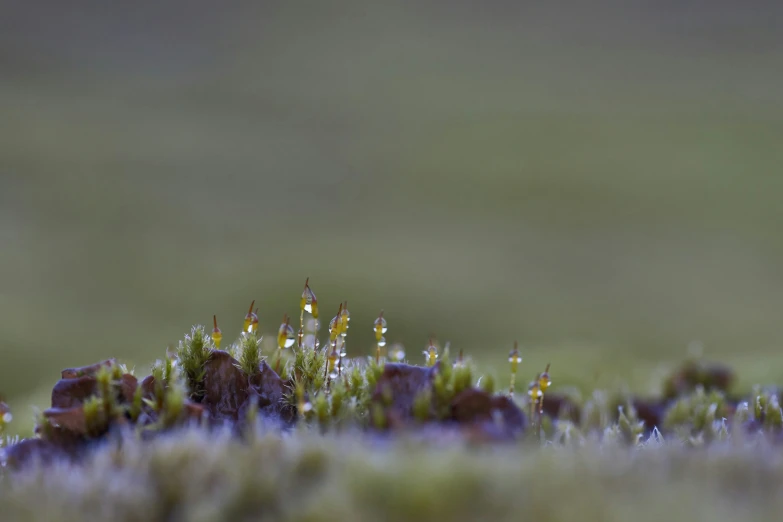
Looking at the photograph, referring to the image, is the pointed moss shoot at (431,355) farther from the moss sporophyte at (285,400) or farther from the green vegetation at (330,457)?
the green vegetation at (330,457)

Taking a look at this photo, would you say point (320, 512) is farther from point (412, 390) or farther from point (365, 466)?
point (412, 390)

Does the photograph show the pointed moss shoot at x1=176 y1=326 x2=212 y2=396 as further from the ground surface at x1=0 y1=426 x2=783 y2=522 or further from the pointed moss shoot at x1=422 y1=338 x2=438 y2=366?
the pointed moss shoot at x1=422 y1=338 x2=438 y2=366

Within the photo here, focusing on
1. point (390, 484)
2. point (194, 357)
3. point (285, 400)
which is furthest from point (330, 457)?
point (194, 357)

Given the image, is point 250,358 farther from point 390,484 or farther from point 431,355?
point 390,484

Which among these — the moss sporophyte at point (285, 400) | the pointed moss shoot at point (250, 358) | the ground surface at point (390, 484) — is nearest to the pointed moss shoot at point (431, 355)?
the moss sporophyte at point (285, 400)

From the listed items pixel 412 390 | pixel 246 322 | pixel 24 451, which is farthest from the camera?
pixel 246 322

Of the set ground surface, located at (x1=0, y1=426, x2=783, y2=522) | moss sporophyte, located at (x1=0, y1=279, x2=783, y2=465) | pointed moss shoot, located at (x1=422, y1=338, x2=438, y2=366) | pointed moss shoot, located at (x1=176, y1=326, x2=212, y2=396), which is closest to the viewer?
ground surface, located at (x1=0, y1=426, x2=783, y2=522)

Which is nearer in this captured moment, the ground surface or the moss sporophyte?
the ground surface

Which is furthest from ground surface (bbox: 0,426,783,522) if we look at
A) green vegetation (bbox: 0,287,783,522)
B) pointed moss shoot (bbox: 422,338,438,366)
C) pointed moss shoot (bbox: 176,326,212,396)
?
pointed moss shoot (bbox: 422,338,438,366)

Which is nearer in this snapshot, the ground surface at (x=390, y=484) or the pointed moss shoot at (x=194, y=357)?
the ground surface at (x=390, y=484)

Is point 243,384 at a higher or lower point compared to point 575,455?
higher

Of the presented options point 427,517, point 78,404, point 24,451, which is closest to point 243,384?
point 78,404
